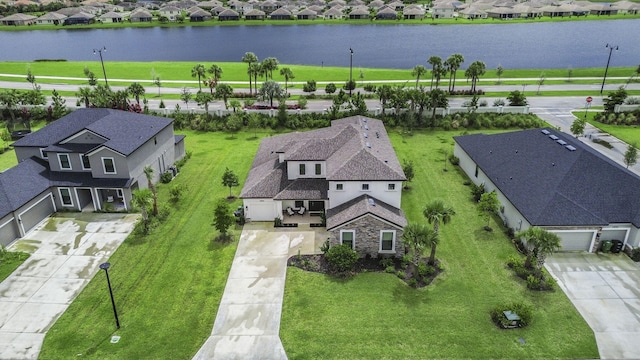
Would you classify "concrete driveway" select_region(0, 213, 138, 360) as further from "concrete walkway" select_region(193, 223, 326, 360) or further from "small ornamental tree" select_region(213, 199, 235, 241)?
"concrete walkway" select_region(193, 223, 326, 360)

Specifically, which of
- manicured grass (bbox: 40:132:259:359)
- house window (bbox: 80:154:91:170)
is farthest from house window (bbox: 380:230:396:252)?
house window (bbox: 80:154:91:170)

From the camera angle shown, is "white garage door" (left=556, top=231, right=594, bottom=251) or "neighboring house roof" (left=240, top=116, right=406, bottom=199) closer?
"white garage door" (left=556, top=231, right=594, bottom=251)

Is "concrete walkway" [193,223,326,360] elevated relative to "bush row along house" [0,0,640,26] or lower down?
lower down

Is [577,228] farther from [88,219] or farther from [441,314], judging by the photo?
[88,219]

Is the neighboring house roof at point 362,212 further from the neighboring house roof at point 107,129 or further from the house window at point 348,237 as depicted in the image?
the neighboring house roof at point 107,129

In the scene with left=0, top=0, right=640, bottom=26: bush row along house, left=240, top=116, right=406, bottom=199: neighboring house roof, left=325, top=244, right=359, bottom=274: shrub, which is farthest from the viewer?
left=0, top=0, right=640, bottom=26: bush row along house

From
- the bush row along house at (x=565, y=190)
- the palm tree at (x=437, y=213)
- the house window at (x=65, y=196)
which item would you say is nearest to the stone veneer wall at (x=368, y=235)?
the palm tree at (x=437, y=213)

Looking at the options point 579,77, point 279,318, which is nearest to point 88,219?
Result: point 279,318
